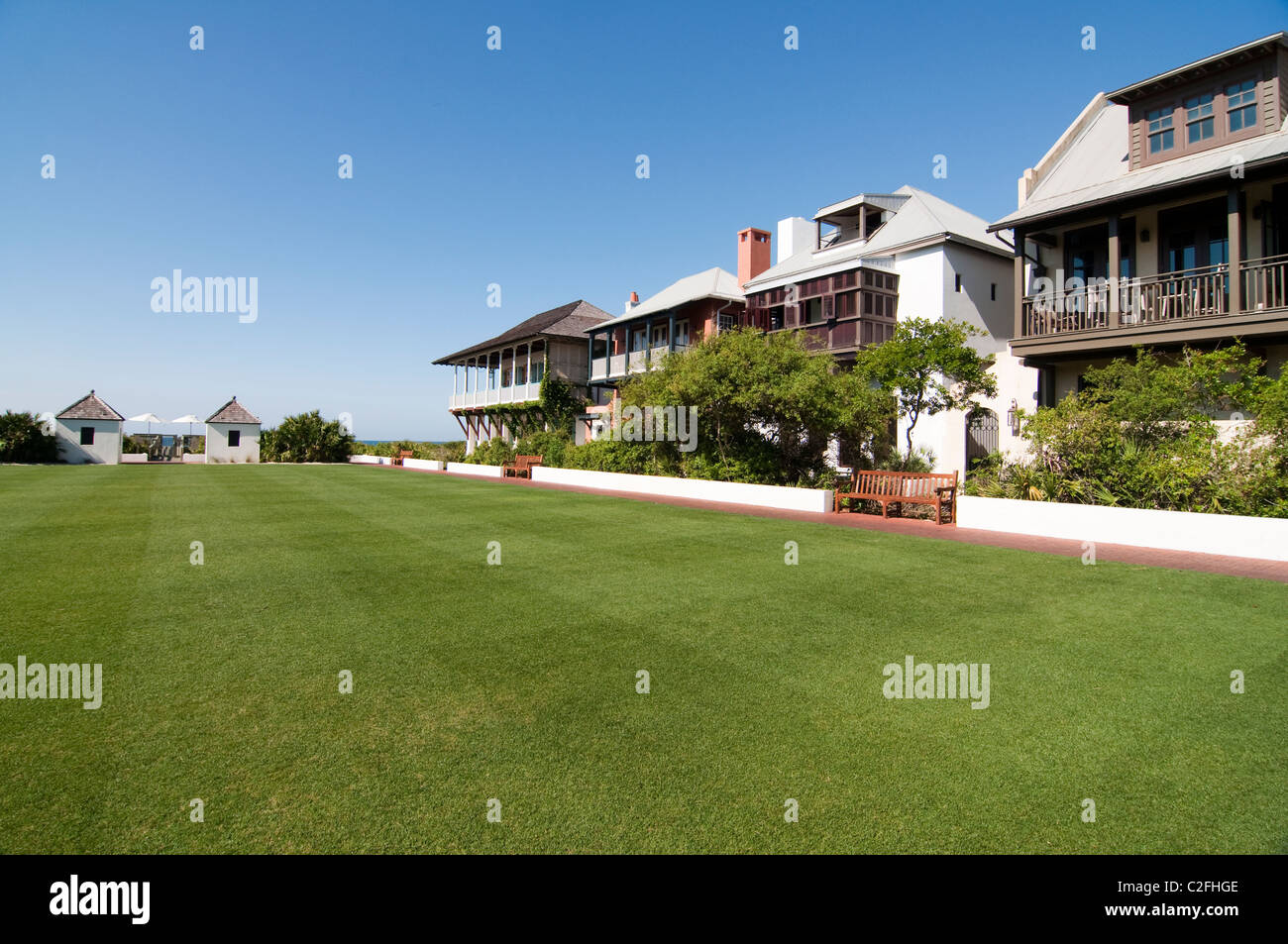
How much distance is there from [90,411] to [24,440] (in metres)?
4.69

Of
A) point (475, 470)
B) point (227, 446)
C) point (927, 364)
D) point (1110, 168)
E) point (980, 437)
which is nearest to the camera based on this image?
point (927, 364)

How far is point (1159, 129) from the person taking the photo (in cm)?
1627

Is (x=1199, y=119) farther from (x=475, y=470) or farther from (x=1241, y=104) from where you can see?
(x=475, y=470)

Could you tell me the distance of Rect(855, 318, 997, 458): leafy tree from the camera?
15.0 m

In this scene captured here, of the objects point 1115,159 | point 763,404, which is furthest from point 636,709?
point 1115,159

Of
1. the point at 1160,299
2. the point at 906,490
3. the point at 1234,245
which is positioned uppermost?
the point at 1234,245

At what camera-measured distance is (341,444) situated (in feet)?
161

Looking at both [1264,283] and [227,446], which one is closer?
[1264,283]

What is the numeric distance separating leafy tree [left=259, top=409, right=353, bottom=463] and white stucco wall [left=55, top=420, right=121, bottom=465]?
9059mm

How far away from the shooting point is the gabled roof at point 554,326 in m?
36.2

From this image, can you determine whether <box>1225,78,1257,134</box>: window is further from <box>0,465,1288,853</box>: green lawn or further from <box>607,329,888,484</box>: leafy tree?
<box>0,465,1288,853</box>: green lawn

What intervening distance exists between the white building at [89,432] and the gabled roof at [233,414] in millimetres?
5924
